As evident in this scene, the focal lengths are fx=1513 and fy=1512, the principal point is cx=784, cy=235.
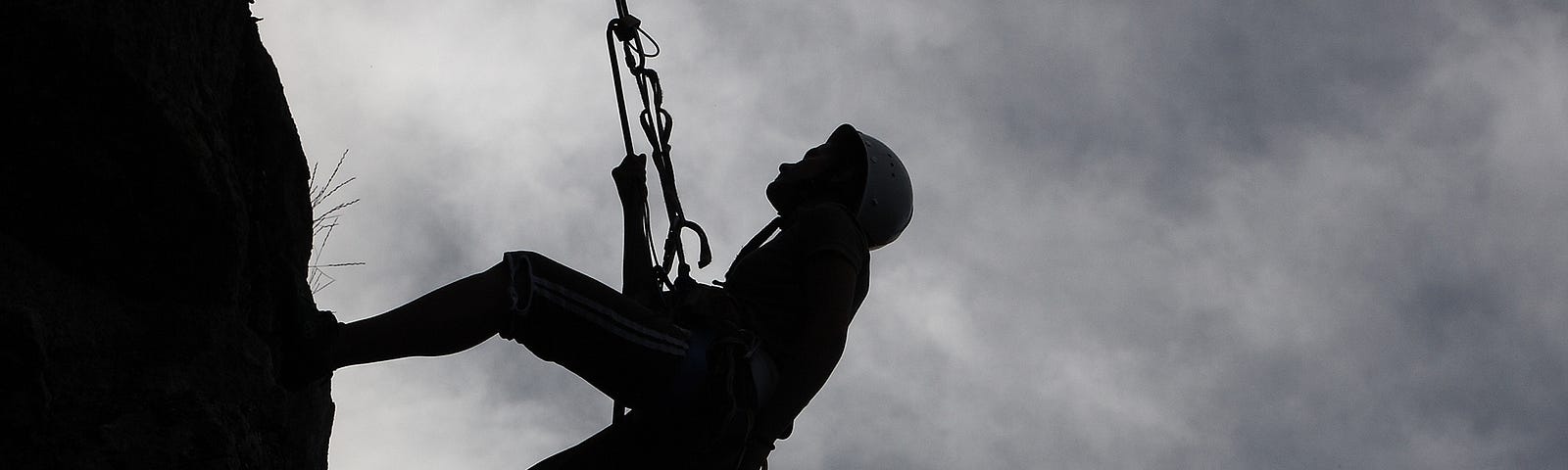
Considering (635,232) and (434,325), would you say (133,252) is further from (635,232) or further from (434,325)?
(635,232)

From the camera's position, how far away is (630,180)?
4805mm

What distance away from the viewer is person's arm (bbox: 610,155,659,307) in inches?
180

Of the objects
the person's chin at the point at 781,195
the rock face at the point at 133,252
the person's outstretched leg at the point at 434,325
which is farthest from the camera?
the person's chin at the point at 781,195

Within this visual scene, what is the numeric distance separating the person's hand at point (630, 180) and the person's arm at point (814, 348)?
0.81m

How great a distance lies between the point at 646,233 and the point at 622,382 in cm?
70

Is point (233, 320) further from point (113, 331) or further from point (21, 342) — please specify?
point (21, 342)

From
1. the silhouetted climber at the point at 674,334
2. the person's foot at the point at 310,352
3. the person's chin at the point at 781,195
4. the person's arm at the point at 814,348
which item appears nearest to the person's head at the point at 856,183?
the person's chin at the point at 781,195

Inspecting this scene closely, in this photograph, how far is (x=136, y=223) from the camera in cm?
338

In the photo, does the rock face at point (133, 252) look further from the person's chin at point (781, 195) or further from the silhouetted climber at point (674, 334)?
the person's chin at point (781, 195)

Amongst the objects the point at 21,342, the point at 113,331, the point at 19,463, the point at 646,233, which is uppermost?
the point at 646,233

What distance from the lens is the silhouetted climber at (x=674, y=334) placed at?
3756 millimetres

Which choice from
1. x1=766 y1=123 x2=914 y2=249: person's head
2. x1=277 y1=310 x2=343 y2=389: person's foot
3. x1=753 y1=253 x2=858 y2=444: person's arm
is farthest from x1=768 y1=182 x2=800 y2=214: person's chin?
x1=277 y1=310 x2=343 y2=389: person's foot

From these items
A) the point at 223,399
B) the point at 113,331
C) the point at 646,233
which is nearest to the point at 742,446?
the point at 646,233

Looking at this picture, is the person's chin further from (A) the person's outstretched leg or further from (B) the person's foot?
(B) the person's foot
